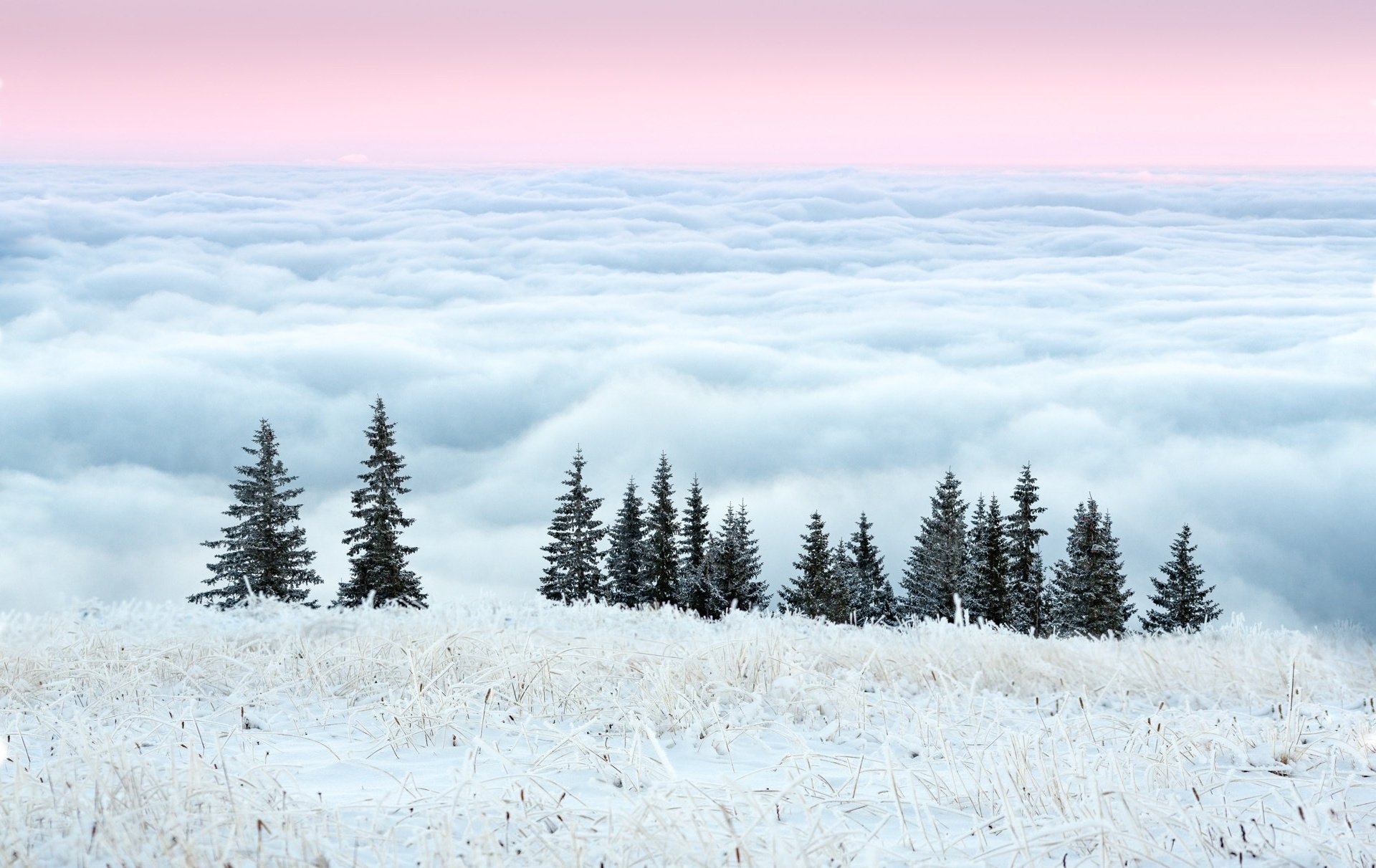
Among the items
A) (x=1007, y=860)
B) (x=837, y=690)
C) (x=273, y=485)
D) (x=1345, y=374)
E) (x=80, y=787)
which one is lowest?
(x=1345, y=374)

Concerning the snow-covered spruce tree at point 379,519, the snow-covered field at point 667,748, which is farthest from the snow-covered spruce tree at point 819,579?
the snow-covered field at point 667,748

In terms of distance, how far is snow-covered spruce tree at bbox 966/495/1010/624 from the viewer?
36.5 meters

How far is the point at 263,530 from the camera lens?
1217 inches

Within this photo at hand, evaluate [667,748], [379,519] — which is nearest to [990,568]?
[379,519]

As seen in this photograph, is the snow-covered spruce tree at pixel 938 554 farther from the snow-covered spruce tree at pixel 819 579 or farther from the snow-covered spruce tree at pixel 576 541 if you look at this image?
the snow-covered spruce tree at pixel 576 541

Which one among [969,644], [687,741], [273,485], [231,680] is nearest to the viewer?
[687,741]

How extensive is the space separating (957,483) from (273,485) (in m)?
30.6

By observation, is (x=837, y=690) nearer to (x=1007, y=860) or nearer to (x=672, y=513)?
(x=1007, y=860)

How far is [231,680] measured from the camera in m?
6.75

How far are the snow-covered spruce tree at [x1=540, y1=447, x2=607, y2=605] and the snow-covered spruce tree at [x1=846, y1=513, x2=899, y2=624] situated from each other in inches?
498

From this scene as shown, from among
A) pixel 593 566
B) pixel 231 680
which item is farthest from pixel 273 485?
pixel 231 680

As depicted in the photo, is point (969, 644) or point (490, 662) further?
point (969, 644)

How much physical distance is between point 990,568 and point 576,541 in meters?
16.7

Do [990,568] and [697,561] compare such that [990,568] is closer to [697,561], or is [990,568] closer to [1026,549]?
[1026,549]
